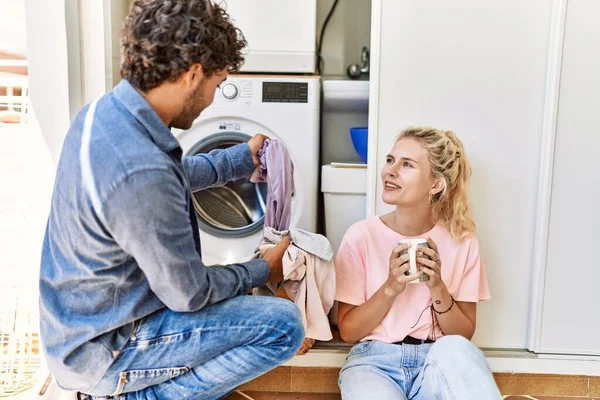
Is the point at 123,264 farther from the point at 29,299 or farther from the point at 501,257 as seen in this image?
the point at 501,257

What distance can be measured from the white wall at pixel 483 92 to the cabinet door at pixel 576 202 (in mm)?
68

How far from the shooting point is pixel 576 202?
5.64ft

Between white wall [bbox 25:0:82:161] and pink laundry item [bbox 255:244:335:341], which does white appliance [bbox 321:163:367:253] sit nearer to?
pink laundry item [bbox 255:244:335:341]

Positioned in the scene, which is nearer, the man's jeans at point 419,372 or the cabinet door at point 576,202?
the man's jeans at point 419,372

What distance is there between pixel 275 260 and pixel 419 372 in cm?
49

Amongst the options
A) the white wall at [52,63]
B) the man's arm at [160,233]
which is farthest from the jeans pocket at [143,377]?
the white wall at [52,63]

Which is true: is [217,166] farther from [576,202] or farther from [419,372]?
[576,202]

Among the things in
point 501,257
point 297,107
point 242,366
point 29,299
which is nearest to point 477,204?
point 501,257

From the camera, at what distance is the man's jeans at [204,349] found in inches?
46.1

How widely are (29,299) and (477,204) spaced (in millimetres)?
1383

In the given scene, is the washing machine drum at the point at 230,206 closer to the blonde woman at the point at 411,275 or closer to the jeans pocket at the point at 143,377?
the blonde woman at the point at 411,275

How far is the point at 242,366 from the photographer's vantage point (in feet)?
4.06

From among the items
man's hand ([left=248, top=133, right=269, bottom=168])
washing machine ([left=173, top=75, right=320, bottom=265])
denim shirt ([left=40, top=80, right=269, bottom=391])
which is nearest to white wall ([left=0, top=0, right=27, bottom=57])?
washing machine ([left=173, top=75, right=320, bottom=265])

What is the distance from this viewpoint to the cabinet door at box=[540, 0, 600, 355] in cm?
167
